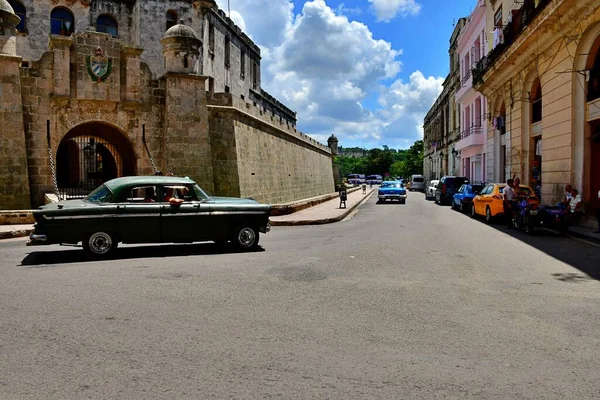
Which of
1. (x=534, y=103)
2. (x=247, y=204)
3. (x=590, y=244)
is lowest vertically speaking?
(x=590, y=244)

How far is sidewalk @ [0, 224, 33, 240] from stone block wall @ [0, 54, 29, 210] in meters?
2.76

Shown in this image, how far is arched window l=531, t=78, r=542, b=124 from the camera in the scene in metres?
19.5

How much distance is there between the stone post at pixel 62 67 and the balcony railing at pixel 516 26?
15.6 meters

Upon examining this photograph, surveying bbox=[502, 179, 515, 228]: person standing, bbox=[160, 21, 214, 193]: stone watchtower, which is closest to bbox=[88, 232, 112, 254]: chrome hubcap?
bbox=[160, 21, 214, 193]: stone watchtower

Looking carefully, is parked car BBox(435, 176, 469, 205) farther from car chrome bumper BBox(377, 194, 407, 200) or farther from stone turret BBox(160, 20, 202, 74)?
stone turret BBox(160, 20, 202, 74)

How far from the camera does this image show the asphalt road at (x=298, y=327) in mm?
3477

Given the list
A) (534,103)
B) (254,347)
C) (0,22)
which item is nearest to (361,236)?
(254,347)

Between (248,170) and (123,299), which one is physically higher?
(248,170)

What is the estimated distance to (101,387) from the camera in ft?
11.1

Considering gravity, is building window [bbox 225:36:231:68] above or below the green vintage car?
above

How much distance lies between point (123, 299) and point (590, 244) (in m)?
10.4

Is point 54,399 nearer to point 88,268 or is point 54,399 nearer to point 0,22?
point 88,268

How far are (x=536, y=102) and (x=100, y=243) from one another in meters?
17.6

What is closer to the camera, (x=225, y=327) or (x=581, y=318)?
(x=225, y=327)
